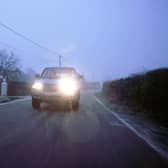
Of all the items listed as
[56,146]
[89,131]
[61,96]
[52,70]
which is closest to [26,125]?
[89,131]

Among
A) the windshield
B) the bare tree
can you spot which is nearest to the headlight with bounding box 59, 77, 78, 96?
the windshield

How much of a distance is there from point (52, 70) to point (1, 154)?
957 centimetres

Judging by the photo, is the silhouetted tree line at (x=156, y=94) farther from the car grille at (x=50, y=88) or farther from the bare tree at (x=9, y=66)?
the bare tree at (x=9, y=66)

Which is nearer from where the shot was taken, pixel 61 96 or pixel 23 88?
pixel 61 96

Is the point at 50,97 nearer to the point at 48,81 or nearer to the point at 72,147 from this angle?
the point at 48,81

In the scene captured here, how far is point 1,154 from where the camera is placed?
14.6 feet

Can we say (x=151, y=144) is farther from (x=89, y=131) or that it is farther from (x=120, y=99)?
(x=120, y=99)

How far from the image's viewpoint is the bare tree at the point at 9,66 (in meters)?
62.8

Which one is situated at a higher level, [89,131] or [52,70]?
[52,70]

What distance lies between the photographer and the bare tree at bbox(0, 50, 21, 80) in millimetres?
62781

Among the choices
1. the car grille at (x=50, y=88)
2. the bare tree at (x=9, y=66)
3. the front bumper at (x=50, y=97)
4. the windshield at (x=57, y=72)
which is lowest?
the front bumper at (x=50, y=97)

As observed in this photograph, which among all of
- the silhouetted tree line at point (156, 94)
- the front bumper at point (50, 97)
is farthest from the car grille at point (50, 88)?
the silhouetted tree line at point (156, 94)

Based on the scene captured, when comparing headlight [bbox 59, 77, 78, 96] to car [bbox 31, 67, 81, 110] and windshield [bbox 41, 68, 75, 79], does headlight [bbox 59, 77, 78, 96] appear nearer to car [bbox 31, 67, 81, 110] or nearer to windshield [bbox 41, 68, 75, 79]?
car [bbox 31, 67, 81, 110]

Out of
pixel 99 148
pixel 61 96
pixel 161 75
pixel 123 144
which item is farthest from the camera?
pixel 61 96
